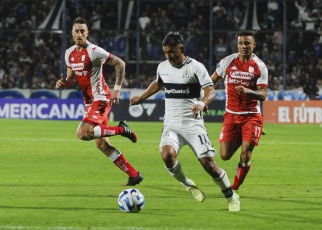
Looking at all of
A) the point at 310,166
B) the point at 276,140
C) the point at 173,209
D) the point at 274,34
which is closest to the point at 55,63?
the point at 274,34

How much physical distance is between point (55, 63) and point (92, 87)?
23.8 meters

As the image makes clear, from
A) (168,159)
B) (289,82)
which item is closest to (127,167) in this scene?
(168,159)

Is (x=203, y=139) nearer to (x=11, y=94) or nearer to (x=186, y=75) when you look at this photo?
(x=186, y=75)

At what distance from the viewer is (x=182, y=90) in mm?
9125

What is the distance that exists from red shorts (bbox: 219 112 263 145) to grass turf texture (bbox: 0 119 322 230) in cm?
79

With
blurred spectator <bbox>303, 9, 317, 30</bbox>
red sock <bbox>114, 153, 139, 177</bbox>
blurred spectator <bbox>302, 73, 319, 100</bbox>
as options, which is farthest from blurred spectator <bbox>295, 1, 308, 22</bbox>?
red sock <bbox>114, 153, 139, 177</bbox>

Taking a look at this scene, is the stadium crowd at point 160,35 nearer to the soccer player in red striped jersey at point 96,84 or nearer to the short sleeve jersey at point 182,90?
the soccer player in red striped jersey at point 96,84

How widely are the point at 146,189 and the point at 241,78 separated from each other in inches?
85.1

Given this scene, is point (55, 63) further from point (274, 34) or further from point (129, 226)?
point (129, 226)

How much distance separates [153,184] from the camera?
11.7 m

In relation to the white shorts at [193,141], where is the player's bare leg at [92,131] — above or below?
below

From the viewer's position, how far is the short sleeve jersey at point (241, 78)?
10766mm

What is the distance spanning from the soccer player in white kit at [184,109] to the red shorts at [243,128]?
1.73 metres

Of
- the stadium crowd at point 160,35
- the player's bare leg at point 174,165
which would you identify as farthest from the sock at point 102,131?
the stadium crowd at point 160,35
